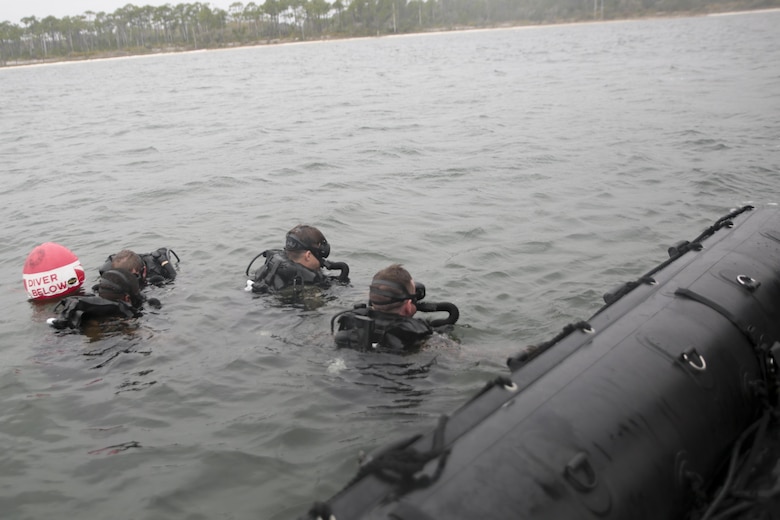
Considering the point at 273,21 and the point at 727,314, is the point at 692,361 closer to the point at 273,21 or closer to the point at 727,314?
the point at 727,314

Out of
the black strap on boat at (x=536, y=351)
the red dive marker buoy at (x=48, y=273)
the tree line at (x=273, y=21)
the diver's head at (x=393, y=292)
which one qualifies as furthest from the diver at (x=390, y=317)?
the tree line at (x=273, y=21)

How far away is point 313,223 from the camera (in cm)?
1000

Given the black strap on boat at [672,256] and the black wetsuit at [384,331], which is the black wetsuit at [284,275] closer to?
the black wetsuit at [384,331]

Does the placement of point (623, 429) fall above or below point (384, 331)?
above

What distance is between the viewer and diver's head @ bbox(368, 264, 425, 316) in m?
4.80

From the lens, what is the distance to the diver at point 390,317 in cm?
482

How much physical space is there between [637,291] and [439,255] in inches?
175

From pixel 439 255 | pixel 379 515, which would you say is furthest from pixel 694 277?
pixel 439 255

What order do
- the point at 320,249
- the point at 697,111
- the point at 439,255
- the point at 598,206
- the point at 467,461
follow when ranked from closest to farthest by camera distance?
the point at 467,461
the point at 320,249
the point at 439,255
the point at 598,206
the point at 697,111

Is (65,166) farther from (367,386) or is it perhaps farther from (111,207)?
(367,386)

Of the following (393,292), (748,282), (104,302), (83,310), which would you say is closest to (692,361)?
(748,282)

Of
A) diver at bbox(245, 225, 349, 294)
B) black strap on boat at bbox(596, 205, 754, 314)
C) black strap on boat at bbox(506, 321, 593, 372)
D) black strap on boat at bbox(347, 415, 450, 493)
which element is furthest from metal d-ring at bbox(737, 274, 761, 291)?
diver at bbox(245, 225, 349, 294)

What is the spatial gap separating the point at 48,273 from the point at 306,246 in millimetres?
2262

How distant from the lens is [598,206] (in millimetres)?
9953
